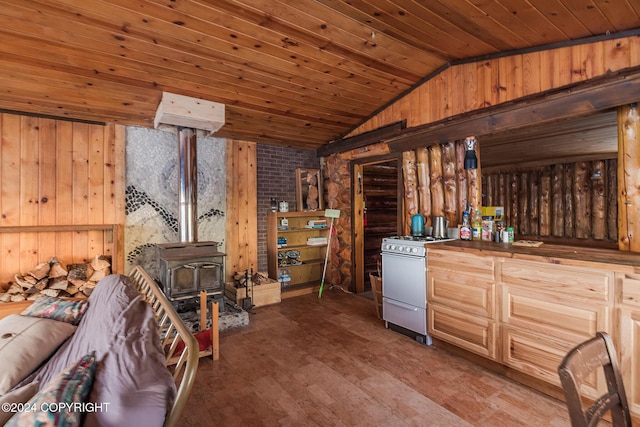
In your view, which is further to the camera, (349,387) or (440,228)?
(440,228)

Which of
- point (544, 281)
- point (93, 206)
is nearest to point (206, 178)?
point (93, 206)

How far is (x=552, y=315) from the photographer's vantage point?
89.2 inches

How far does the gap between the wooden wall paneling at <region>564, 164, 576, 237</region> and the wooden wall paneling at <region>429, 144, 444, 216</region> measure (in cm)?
414

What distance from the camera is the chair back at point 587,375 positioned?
88 centimetres

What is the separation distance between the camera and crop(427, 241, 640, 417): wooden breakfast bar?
1984mm

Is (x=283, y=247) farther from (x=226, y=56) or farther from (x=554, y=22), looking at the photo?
(x=554, y=22)

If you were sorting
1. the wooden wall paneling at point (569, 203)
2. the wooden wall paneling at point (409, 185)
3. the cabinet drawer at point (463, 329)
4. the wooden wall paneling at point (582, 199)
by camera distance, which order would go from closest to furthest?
the cabinet drawer at point (463, 329) → the wooden wall paneling at point (409, 185) → the wooden wall paneling at point (582, 199) → the wooden wall paneling at point (569, 203)

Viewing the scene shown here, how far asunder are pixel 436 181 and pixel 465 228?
71 cm

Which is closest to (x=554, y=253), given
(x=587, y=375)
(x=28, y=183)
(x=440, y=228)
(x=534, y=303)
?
(x=534, y=303)

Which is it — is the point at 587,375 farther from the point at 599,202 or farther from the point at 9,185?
the point at 599,202

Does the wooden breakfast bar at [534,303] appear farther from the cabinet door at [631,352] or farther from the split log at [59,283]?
the split log at [59,283]

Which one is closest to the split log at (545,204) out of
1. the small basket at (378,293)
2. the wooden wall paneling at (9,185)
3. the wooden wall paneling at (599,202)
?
the wooden wall paneling at (599,202)

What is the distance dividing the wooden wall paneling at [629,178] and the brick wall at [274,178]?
406 centimetres

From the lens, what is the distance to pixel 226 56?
2.92m
